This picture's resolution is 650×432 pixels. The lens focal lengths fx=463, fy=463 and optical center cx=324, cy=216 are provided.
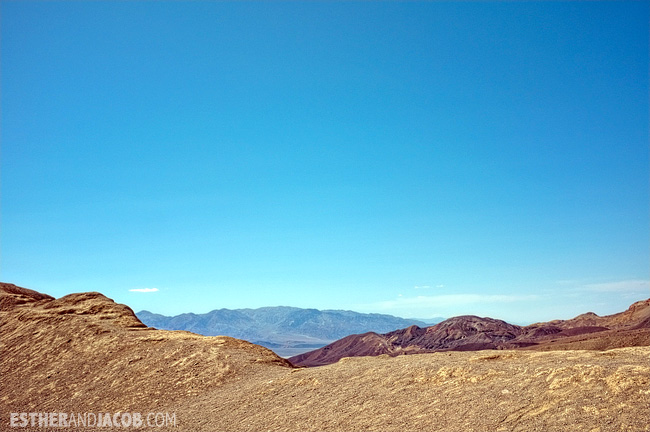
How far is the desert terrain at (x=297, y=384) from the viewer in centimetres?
1296

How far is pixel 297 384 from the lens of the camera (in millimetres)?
20781

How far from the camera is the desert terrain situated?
1296cm

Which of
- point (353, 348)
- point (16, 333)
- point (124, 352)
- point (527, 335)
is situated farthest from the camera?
point (353, 348)

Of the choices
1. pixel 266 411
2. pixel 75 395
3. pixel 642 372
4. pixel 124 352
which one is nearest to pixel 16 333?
pixel 124 352

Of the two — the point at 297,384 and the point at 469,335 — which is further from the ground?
the point at 297,384

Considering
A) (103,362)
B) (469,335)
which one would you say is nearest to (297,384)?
(103,362)

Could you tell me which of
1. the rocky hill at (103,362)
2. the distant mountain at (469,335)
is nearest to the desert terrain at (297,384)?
the rocky hill at (103,362)

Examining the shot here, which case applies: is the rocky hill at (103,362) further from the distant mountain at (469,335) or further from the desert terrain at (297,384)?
the distant mountain at (469,335)

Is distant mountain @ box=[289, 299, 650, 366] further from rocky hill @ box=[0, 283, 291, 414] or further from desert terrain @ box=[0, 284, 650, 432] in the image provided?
desert terrain @ box=[0, 284, 650, 432]

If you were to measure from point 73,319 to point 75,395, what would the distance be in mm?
11636

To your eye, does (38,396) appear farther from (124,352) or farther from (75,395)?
(124,352)

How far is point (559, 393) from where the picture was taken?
A: 13367 mm

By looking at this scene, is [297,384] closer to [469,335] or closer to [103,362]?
[103,362]

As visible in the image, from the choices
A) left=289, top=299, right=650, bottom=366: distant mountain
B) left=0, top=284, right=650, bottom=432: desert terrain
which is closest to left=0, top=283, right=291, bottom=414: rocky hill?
left=0, top=284, right=650, bottom=432: desert terrain
